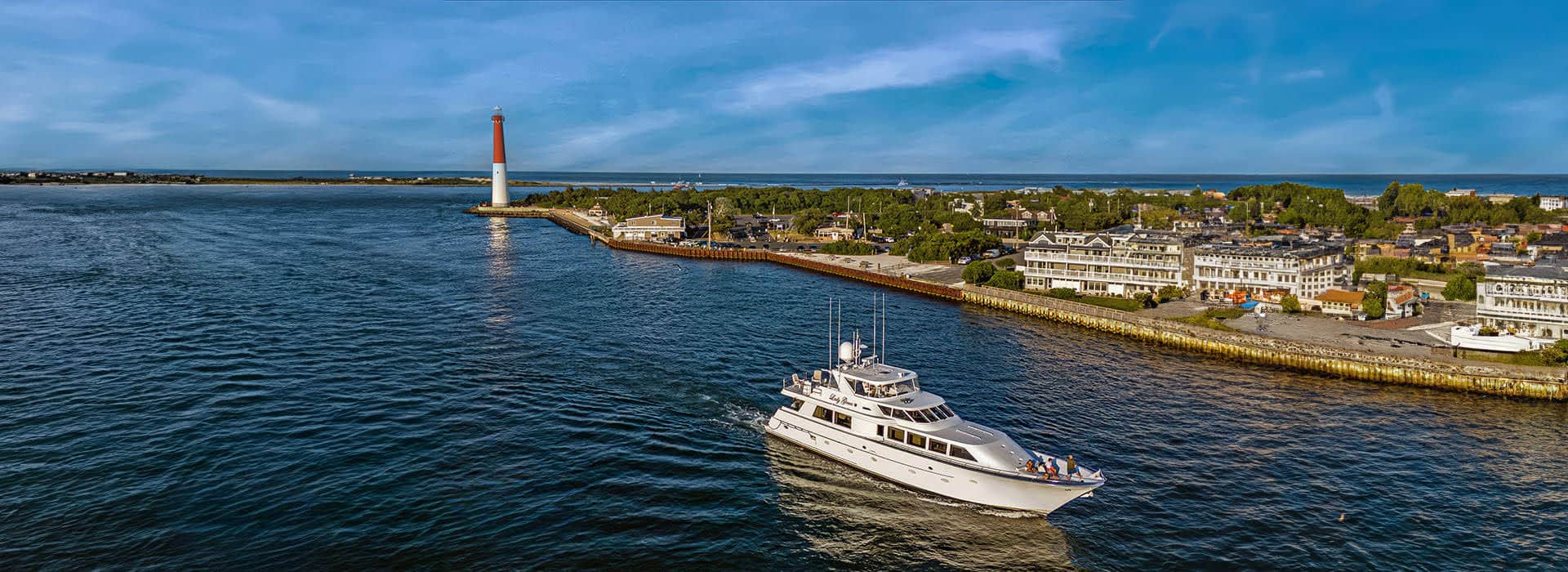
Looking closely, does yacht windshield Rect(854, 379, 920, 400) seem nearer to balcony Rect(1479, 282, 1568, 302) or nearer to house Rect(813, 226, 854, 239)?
balcony Rect(1479, 282, 1568, 302)

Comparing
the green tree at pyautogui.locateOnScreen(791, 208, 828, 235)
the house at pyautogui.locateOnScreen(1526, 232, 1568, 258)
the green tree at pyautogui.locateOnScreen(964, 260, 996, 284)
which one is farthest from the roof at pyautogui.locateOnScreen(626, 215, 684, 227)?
the house at pyautogui.locateOnScreen(1526, 232, 1568, 258)

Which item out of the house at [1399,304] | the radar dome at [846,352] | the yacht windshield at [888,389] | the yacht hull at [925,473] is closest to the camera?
the yacht hull at [925,473]

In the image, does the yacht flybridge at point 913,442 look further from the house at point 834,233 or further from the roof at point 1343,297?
the house at point 834,233

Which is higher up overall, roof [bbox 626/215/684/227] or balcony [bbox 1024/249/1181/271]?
roof [bbox 626/215/684/227]

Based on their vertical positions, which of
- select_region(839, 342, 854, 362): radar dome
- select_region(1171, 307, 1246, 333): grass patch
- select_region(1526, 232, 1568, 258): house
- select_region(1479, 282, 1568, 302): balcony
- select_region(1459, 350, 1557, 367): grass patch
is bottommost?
select_region(1459, 350, 1557, 367): grass patch

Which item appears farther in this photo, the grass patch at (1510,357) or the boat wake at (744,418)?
the grass patch at (1510,357)

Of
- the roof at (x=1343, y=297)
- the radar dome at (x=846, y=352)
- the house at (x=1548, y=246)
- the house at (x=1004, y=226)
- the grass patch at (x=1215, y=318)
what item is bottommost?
the grass patch at (x=1215, y=318)

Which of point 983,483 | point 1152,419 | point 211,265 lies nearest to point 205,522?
point 983,483

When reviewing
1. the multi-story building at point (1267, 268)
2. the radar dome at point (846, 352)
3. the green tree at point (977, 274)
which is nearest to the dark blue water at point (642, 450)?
the radar dome at point (846, 352)
